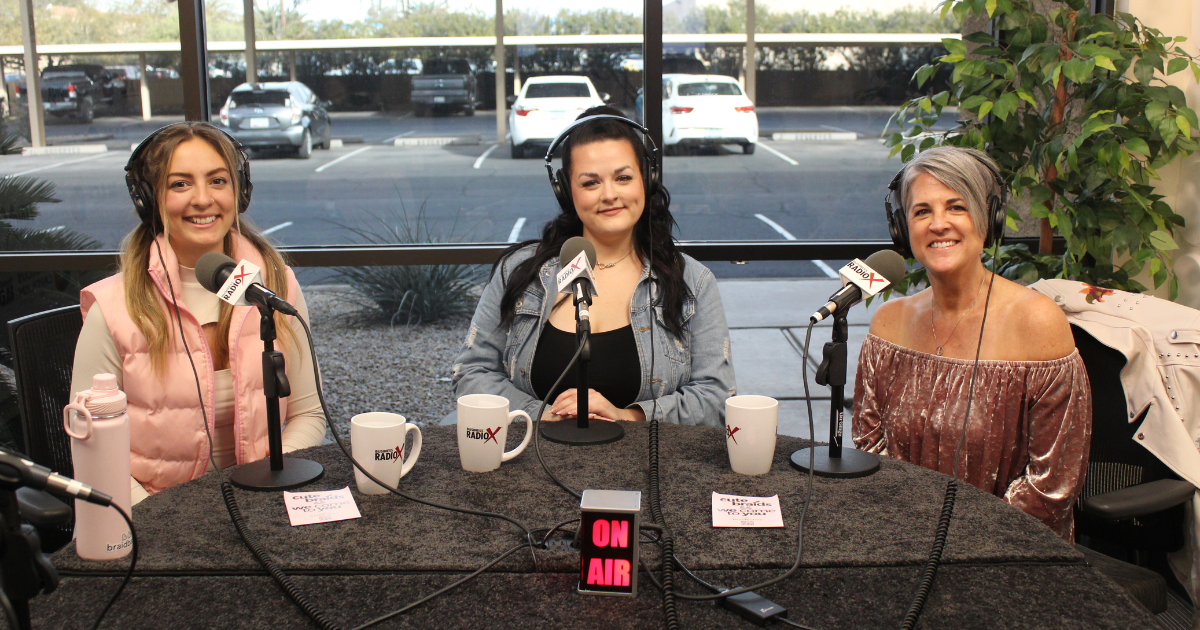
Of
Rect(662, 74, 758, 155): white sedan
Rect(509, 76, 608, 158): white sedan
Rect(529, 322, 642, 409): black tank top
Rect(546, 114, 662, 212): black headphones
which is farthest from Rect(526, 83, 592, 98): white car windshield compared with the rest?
Rect(529, 322, 642, 409): black tank top

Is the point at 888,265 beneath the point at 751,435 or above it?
above

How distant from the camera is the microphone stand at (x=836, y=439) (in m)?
1.39

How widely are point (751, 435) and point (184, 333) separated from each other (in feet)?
3.82

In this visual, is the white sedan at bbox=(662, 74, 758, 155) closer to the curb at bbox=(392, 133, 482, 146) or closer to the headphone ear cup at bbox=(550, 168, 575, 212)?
the curb at bbox=(392, 133, 482, 146)

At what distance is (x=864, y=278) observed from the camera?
4.43 ft

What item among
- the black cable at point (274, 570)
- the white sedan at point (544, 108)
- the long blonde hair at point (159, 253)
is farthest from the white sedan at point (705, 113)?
the black cable at point (274, 570)

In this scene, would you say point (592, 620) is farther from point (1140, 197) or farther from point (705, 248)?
point (1140, 197)

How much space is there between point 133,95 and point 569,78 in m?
1.60

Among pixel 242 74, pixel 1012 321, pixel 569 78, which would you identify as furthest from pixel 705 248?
pixel 242 74

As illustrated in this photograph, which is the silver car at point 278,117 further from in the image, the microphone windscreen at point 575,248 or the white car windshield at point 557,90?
the microphone windscreen at point 575,248

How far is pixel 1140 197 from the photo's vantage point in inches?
99.1

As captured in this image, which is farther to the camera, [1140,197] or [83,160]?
[83,160]

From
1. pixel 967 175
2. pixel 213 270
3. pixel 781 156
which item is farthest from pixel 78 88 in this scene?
pixel 967 175

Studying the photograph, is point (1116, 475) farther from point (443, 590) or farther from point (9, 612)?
point (9, 612)
